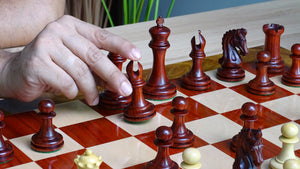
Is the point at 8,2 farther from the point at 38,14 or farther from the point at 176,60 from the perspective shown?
the point at 176,60

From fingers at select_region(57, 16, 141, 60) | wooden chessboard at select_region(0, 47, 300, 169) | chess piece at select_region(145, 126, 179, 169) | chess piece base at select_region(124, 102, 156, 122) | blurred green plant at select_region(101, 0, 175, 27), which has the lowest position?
blurred green plant at select_region(101, 0, 175, 27)

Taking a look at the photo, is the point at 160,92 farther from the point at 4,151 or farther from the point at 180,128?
the point at 4,151

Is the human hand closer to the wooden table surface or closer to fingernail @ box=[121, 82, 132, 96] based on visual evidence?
fingernail @ box=[121, 82, 132, 96]

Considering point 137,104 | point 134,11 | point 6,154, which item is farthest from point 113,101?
point 134,11

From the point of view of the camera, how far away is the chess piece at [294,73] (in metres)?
2.05

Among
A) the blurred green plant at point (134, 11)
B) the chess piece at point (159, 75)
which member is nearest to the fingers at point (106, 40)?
the chess piece at point (159, 75)

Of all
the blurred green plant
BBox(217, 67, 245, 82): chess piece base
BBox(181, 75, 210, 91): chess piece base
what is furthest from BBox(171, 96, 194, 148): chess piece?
the blurred green plant

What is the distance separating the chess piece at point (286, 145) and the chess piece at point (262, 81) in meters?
0.48

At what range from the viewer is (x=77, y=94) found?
1937 mm

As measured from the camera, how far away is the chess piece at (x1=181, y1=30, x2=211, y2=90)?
200 cm

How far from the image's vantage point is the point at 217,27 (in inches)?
104

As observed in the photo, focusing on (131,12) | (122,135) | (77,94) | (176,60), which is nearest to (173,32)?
(176,60)

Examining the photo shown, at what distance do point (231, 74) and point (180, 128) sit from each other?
0.52m

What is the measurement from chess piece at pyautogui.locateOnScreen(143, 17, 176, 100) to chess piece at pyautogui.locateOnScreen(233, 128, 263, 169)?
55cm
